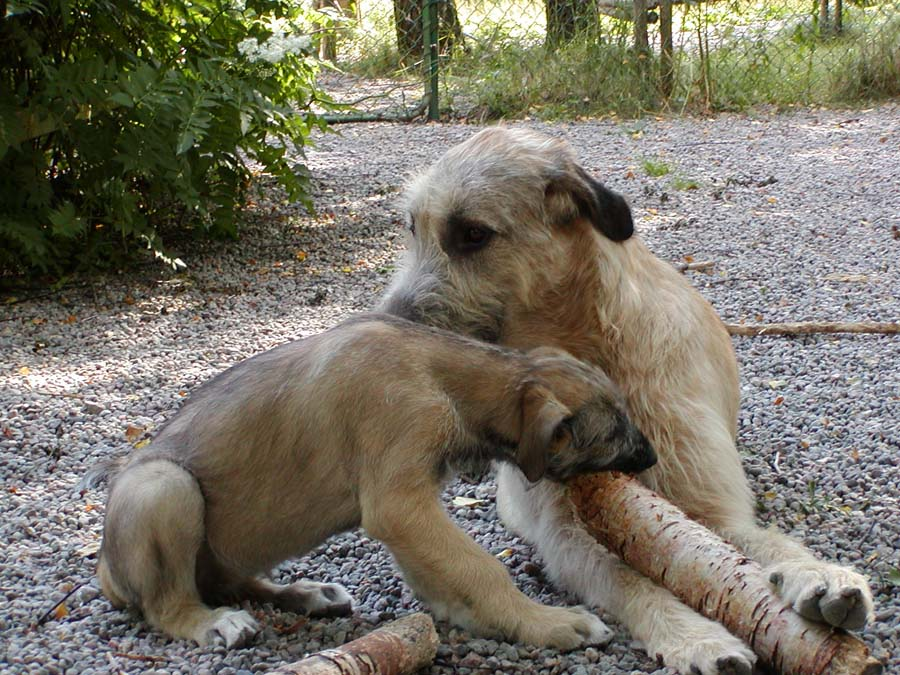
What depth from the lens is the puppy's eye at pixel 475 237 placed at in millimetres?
4406

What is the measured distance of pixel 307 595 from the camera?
13.3 feet

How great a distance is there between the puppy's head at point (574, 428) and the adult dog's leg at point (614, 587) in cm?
27

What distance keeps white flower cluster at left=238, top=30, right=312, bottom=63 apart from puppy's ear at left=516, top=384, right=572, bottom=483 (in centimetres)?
497

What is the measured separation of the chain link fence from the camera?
14.0 meters

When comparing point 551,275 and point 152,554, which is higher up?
point 551,275

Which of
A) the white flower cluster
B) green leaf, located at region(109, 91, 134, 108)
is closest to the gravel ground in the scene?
green leaf, located at region(109, 91, 134, 108)

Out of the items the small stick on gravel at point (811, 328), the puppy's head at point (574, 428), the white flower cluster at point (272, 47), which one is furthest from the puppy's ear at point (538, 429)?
the white flower cluster at point (272, 47)

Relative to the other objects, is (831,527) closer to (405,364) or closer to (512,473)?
(512,473)

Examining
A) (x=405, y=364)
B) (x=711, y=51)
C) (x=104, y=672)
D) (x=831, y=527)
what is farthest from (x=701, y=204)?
(x=104, y=672)

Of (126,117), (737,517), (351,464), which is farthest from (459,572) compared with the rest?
(126,117)

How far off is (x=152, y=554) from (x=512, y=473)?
4.68 ft

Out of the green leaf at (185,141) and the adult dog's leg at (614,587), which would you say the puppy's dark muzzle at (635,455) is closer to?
the adult dog's leg at (614,587)

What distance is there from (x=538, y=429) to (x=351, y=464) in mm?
655

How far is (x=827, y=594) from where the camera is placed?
314cm
